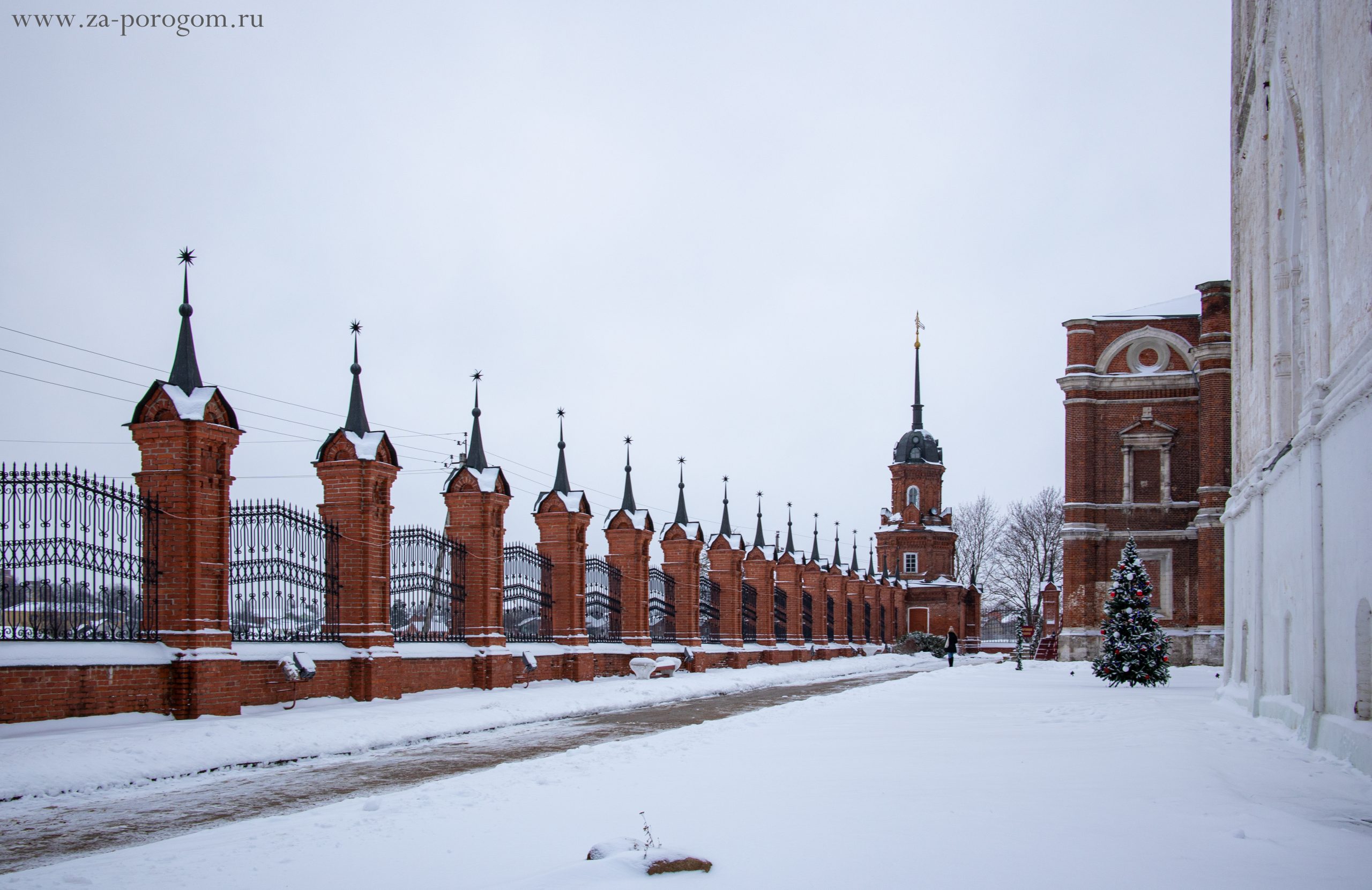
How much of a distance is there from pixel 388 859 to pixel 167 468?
880 cm

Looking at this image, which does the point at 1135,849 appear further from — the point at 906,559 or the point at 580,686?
the point at 906,559

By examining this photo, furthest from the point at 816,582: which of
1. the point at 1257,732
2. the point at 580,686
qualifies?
the point at 1257,732

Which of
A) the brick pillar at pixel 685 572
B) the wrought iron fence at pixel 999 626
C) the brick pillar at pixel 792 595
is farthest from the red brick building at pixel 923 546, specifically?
the brick pillar at pixel 685 572

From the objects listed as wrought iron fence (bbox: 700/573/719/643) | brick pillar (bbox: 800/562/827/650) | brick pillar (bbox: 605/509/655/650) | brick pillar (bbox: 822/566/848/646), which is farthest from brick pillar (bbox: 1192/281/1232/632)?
brick pillar (bbox: 605/509/655/650)

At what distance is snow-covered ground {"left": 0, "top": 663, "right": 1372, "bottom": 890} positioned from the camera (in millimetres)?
5578

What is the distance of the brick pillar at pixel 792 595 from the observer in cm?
3759

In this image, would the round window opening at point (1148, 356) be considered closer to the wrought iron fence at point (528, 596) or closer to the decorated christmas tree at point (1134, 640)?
the decorated christmas tree at point (1134, 640)

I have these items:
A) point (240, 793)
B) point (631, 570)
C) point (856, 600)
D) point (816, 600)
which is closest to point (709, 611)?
point (631, 570)

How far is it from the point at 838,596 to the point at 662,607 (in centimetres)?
1877

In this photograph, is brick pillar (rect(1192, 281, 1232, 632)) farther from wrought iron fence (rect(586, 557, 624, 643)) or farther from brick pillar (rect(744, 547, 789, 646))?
wrought iron fence (rect(586, 557, 624, 643))

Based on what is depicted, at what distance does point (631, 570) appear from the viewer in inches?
1019

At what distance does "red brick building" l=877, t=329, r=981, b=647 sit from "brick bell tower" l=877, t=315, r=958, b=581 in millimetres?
33

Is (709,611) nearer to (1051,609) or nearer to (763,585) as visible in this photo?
(763,585)

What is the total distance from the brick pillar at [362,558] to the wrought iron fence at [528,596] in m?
4.48
